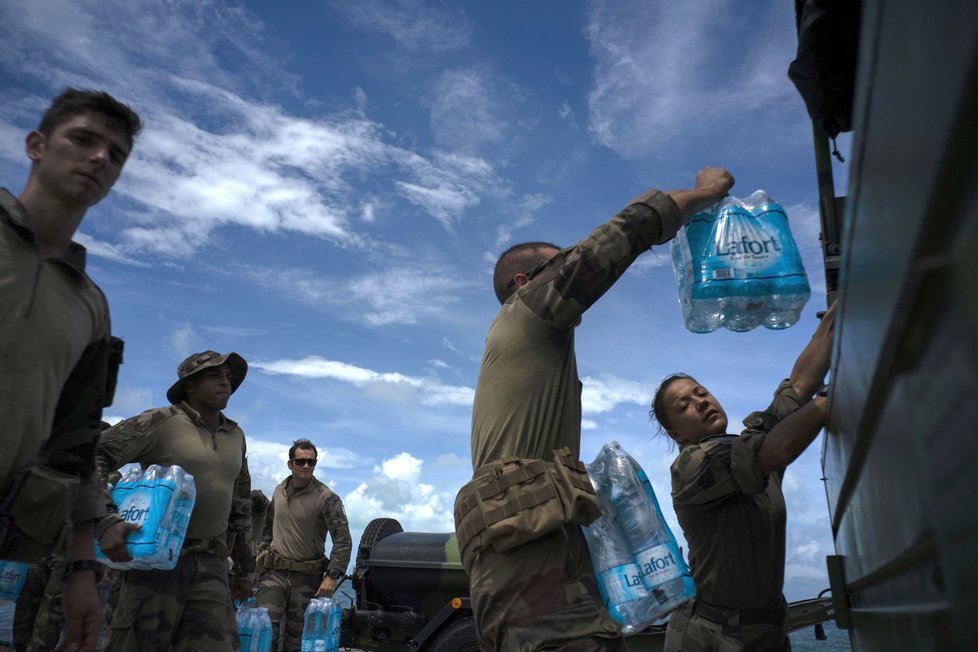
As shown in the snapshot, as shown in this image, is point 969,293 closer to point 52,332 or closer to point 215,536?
point 52,332

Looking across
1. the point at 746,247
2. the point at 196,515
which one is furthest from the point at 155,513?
the point at 746,247

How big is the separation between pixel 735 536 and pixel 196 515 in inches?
124

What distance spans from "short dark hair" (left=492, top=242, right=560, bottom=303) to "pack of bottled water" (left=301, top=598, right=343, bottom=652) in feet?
17.7

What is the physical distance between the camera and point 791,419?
2328 mm

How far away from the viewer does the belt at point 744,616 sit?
2.95 meters

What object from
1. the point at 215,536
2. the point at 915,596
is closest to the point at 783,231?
the point at 915,596

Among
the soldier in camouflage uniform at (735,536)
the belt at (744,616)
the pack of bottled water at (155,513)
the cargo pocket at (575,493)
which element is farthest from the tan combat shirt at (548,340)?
the pack of bottled water at (155,513)

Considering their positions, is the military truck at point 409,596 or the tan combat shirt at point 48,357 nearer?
the tan combat shirt at point 48,357

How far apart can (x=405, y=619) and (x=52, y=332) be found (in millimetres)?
5315

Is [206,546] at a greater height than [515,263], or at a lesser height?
lesser

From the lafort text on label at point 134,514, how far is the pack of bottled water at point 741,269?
10.0 feet

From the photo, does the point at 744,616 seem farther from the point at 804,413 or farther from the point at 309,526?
the point at 309,526

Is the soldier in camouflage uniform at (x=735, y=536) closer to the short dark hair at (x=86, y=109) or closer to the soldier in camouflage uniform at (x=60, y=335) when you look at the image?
the soldier in camouflage uniform at (x=60, y=335)

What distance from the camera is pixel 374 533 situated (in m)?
7.87
